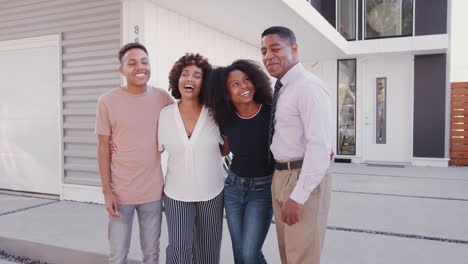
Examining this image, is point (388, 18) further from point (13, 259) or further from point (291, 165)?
Result: point (13, 259)

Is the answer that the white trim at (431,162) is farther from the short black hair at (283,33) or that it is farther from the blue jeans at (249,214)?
the short black hair at (283,33)

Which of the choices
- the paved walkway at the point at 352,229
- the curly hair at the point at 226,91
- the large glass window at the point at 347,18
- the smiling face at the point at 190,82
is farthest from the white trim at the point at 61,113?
the large glass window at the point at 347,18

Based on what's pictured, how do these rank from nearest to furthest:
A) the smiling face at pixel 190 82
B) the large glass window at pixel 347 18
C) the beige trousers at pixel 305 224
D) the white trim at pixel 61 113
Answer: the beige trousers at pixel 305 224 → the smiling face at pixel 190 82 → the white trim at pixel 61 113 → the large glass window at pixel 347 18

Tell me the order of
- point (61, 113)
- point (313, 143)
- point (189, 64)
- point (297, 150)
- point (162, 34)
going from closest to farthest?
point (313, 143), point (297, 150), point (189, 64), point (162, 34), point (61, 113)

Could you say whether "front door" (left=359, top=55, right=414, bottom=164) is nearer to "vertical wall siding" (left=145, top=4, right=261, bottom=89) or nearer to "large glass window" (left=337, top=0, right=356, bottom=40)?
"large glass window" (left=337, top=0, right=356, bottom=40)

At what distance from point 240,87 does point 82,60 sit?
352 centimetres

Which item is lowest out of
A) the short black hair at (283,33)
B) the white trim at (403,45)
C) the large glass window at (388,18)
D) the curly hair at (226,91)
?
the curly hair at (226,91)

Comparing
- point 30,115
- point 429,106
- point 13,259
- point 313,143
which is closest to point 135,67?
point 313,143

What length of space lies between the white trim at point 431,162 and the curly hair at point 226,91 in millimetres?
7619

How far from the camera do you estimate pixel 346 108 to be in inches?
369

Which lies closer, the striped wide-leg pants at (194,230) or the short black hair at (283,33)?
the short black hair at (283,33)

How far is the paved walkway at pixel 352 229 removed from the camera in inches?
122

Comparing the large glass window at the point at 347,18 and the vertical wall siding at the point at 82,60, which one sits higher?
the large glass window at the point at 347,18

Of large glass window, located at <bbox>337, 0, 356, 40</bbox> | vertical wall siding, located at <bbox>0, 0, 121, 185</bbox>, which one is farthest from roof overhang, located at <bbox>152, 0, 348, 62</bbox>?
large glass window, located at <bbox>337, 0, 356, 40</bbox>
